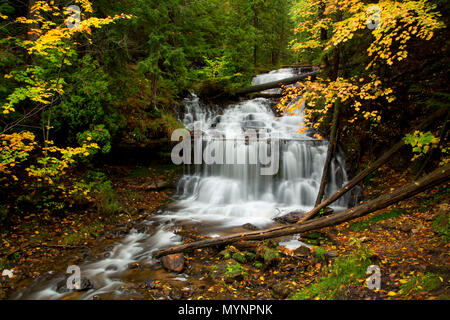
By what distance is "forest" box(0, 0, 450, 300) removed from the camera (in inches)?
189

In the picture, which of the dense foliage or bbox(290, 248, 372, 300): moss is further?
the dense foliage

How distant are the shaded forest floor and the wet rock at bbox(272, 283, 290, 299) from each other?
0.04 feet

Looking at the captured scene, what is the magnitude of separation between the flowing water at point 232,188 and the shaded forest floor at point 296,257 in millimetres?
591

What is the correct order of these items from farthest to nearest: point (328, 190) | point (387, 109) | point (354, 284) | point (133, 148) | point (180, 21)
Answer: point (180, 21) → point (133, 148) → point (328, 190) → point (387, 109) → point (354, 284)

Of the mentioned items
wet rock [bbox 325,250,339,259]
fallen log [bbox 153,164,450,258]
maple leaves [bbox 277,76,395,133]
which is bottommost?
wet rock [bbox 325,250,339,259]

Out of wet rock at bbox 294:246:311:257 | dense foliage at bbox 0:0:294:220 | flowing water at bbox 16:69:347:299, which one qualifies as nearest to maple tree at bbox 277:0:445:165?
flowing water at bbox 16:69:347:299

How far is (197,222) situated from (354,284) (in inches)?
227

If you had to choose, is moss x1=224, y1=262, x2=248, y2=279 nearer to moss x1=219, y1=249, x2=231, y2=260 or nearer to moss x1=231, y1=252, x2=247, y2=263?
A: moss x1=231, y1=252, x2=247, y2=263

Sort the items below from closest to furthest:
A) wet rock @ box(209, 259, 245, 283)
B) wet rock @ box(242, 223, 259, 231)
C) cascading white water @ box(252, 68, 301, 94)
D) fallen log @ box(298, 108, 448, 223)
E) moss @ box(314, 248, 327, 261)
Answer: wet rock @ box(209, 259, 245, 283)
moss @ box(314, 248, 327, 261)
fallen log @ box(298, 108, 448, 223)
wet rock @ box(242, 223, 259, 231)
cascading white water @ box(252, 68, 301, 94)

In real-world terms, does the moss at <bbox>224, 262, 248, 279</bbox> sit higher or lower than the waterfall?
lower

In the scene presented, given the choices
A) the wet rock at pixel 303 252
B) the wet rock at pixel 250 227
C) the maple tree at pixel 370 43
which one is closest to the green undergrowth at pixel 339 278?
the wet rock at pixel 303 252
